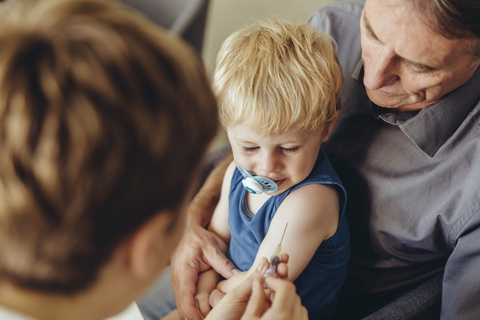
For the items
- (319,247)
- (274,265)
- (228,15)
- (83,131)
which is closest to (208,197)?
(319,247)

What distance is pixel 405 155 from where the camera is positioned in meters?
1.21

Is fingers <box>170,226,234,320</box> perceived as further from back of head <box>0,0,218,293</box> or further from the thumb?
back of head <box>0,0,218,293</box>

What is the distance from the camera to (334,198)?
115 cm

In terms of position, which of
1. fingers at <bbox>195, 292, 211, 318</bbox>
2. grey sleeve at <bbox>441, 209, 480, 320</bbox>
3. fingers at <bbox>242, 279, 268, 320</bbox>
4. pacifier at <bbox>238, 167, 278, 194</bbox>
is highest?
pacifier at <bbox>238, 167, 278, 194</bbox>

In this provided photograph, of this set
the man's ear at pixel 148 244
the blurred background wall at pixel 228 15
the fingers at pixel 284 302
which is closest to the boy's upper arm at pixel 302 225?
the fingers at pixel 284 302

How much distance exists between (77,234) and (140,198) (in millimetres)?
83

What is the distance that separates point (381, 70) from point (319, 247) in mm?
449

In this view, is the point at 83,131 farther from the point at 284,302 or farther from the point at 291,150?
the point at 291,150

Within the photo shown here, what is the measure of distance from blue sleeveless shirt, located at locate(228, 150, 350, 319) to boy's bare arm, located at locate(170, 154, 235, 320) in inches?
3.5

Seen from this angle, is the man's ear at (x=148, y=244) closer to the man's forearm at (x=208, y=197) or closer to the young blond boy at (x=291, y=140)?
the young blond boy at (x=291, y=140)

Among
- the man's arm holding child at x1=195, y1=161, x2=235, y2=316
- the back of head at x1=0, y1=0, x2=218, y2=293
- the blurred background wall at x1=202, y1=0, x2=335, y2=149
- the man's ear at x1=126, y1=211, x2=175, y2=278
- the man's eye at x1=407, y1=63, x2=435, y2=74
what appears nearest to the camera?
the back of head at x1=0, y1=0, x2=218, y2=293

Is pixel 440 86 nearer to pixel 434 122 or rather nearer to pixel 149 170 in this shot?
pixel 434 122

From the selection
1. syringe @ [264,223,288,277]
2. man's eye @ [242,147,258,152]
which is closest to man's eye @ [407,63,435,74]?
man's eye @ [242,147,258,152]

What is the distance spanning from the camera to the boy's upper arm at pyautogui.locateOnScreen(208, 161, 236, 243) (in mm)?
1374
